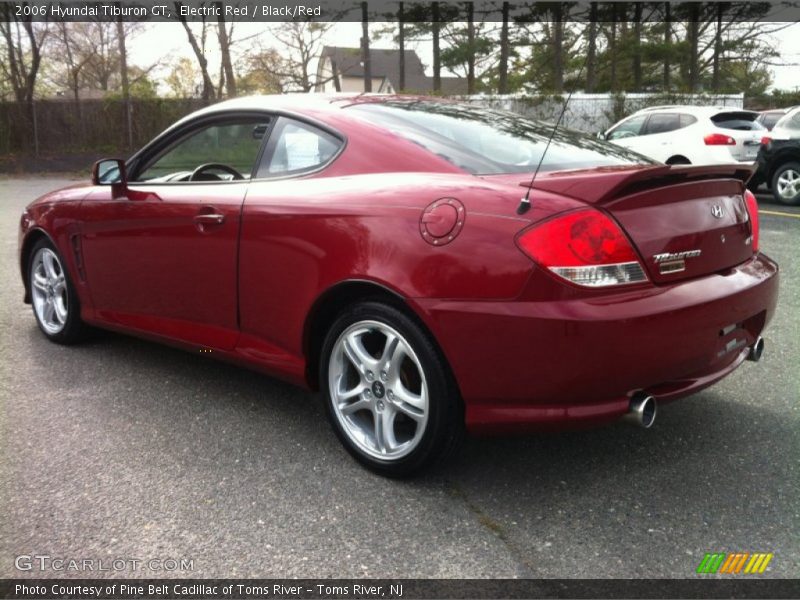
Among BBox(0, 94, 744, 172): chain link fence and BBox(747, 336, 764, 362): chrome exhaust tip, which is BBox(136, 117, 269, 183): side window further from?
BBox(0, 94, 744, 172): chain link fence

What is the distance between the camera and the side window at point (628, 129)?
13312mm

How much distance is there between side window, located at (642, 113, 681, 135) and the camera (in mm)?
12621

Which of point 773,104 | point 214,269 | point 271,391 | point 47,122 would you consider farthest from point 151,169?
point 773,104

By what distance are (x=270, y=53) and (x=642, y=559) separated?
37200 millimetres

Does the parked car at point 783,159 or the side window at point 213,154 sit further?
the parked car at point 783,159

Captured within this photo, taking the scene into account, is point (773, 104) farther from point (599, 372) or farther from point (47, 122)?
point (599, 372)

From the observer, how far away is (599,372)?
2.29 metres

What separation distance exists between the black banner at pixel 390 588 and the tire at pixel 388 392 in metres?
0.57

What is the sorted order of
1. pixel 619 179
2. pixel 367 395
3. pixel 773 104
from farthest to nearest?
pixel 773 104
pixel 367 395
pixel 619 179

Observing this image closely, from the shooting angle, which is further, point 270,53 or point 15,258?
point 270,53

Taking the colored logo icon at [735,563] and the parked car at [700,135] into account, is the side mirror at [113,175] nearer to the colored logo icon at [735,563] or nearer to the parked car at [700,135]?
the colored logo icon at [735,563]

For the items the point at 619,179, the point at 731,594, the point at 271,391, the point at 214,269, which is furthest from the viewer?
the point at 271,391

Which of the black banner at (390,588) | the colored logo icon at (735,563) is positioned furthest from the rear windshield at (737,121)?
the black banner at (390,588)

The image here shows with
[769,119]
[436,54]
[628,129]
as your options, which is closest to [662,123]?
[628,129]
